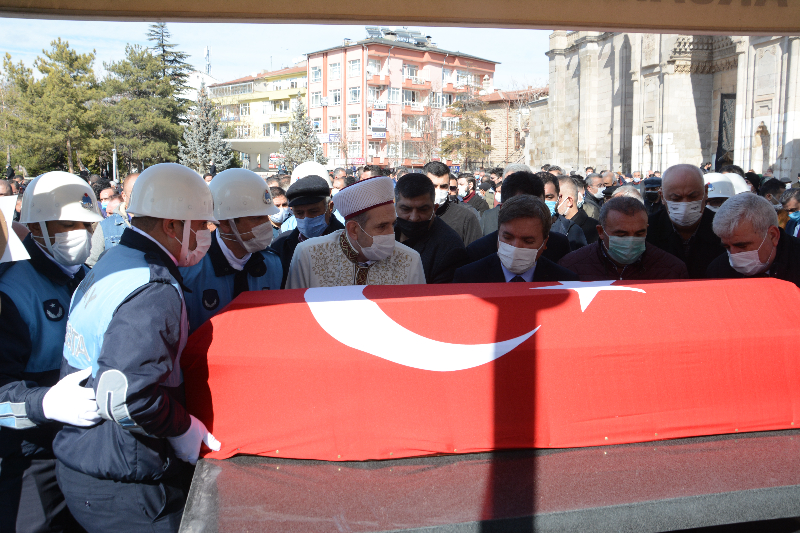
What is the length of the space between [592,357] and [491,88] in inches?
3648

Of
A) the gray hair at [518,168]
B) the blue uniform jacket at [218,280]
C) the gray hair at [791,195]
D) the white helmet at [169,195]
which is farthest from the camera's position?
the gray hair at [791,195]

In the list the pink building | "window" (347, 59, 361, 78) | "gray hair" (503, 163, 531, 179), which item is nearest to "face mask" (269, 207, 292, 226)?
"gray hair" (503, 163, 531, 179)

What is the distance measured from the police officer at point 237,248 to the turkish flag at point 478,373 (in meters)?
1.05

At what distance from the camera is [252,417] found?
2.35m

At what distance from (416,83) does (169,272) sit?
78.4 meters

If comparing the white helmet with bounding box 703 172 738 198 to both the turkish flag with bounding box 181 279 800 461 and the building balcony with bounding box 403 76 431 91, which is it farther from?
the building balcony with bounding box 403 76 431 91

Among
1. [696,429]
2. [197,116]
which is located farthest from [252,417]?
[197,116]

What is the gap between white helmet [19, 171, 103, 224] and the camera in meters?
3.16

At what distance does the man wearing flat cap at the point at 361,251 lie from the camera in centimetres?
351

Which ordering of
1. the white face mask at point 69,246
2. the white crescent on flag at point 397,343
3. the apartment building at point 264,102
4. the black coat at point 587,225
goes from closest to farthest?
the white crescent on flag at point 397,343 → the white face mask at point 69,246 → the black coat at point 587,225 → the apartment building at point 264,102

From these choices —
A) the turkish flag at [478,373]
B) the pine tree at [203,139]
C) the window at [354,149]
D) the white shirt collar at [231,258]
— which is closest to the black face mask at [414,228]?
the white shirt collar at [231,258]

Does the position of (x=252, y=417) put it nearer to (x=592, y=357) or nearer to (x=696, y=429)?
(x=592, y=357)

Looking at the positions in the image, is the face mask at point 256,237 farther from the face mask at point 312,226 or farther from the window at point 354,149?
the window at point 354,149

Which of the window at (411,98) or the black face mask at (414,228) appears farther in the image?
the window at (411,98)
